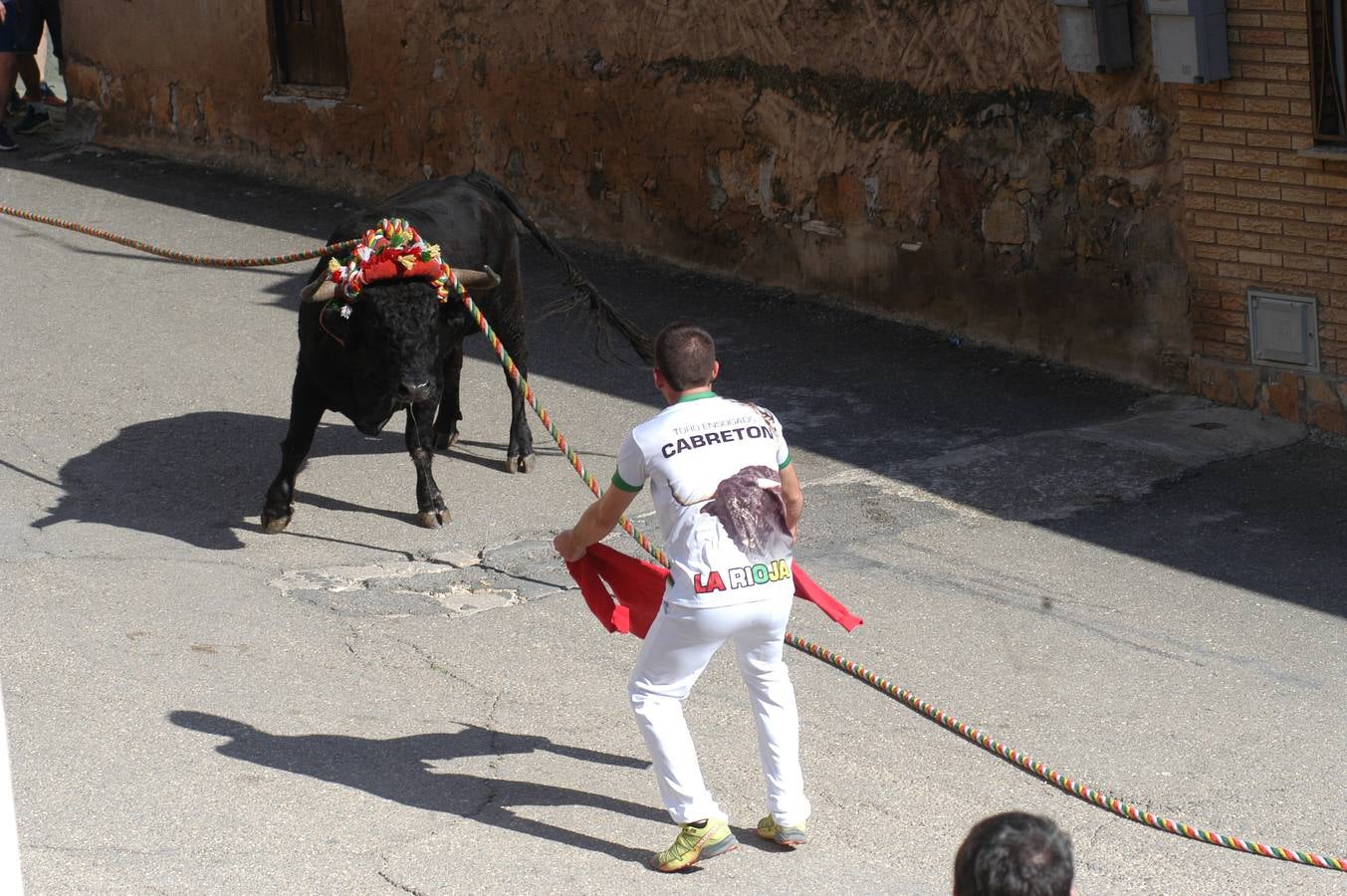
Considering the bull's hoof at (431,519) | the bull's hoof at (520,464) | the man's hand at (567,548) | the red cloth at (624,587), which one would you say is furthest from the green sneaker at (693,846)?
the bull's hoof at (520,464)

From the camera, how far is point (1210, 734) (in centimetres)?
591

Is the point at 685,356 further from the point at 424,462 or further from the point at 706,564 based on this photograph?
the point at 424,462

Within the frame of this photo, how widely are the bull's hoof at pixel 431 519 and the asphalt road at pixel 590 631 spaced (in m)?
0.11

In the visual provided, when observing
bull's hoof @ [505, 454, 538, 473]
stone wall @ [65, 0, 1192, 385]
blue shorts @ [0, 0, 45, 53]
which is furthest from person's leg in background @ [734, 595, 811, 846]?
blue shorts @ [0, 0, 45, 53]

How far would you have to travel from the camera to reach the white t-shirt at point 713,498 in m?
4.82

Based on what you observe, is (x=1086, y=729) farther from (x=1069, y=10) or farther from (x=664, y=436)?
(x=1069, y=10)

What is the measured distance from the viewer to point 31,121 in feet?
57.7

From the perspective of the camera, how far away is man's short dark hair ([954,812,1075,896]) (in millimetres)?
2809

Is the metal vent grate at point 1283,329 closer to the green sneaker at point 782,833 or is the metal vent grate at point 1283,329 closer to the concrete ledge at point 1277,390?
the concrete ledge at point 1277,390

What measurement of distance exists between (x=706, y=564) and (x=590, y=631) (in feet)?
7.05

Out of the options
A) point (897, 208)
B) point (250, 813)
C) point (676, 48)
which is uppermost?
point (676, 48)

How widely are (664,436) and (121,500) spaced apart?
14.6 feet

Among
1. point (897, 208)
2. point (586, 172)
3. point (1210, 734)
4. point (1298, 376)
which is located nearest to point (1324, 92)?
point (1298, 376)

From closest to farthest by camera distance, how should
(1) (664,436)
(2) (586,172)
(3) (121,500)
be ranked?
(1) (664,436), (3) (121,500), (2) (586,172)
